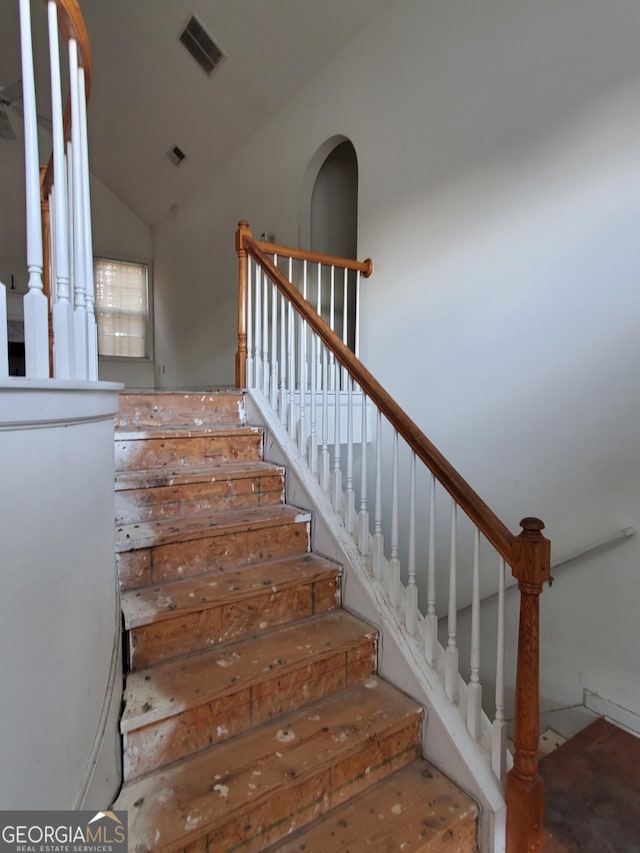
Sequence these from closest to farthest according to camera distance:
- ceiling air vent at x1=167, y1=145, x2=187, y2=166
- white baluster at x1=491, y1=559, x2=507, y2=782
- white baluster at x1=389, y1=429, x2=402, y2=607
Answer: white baluster at x1=491, y1=559, x2=507, y2=782
white baluster at x1=389, y1=429, x2=402, y2=607
ceiling air vent at x1=167, y1=145, x2=187, y2=166

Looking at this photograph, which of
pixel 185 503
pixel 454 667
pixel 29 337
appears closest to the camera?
pixel 29 337

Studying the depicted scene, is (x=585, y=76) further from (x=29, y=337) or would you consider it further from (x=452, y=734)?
(x=452, y=734)

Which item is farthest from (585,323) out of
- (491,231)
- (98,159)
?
(98,159)

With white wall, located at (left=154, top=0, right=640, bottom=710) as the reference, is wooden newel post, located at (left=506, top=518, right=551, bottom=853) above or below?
below

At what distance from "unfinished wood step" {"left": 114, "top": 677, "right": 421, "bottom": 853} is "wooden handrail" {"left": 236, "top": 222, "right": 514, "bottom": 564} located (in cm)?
68

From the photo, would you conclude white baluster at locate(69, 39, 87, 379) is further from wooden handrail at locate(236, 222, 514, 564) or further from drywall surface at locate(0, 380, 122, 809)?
wooden handrail at locate(236, 222, 514, 564)

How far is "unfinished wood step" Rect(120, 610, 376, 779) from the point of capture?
122 centimetres

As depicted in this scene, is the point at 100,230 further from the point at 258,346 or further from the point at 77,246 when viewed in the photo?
the point at 77,246

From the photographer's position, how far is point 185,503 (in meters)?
1.94

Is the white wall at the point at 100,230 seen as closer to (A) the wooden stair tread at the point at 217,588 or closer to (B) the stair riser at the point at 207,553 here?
(B) the stair riser at the point at 207,553

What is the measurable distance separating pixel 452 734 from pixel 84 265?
1.67m

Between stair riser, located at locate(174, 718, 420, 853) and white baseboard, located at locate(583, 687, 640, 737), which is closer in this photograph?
stair riser, located at locate(174, 718, 420, 853)

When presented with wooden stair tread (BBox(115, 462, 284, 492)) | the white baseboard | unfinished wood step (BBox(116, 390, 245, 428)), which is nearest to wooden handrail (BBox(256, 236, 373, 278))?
unfinished wood step (BBox(116, 390, 245, 428))

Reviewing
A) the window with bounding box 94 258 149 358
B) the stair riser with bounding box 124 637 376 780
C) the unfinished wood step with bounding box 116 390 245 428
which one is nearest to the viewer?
the stair riser with bounding box 124 637 376 780
